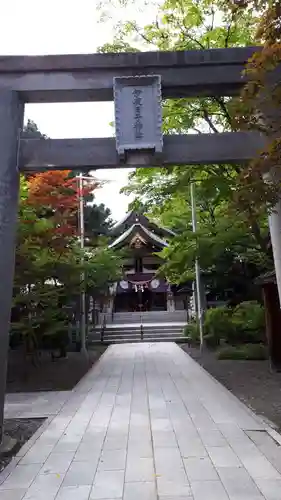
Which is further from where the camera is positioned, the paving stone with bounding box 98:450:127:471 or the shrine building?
the shrine building

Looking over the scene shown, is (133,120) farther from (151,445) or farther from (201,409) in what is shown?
(201,409)

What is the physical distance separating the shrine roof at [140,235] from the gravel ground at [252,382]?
16.9 m

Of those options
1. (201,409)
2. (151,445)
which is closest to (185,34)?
(201,409)

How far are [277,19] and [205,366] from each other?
1185cm

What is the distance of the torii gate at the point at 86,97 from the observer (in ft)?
19.5

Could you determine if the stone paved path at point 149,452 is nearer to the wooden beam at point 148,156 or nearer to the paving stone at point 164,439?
the paving stone at point 164,439

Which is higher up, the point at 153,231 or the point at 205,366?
the point at 153,231

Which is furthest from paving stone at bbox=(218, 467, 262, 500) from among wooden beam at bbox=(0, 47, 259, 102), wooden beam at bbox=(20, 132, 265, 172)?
wooden beam at bbox=(0, 47, 259, 102)

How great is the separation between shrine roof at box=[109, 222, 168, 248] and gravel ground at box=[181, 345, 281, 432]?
16.9 meters

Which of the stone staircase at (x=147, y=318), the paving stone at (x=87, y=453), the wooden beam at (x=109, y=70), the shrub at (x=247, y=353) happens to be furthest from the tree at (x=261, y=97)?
the stone staircase at (x=147, y=318)

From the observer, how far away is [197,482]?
Answer: 4625mm

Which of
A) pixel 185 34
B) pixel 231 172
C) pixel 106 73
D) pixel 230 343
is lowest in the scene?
pixel 230 343

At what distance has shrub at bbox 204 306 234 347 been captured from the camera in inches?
707

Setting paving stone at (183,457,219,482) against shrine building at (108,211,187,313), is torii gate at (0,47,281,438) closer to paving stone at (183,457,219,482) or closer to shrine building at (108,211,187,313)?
paving stone at (183,457,219,482)
